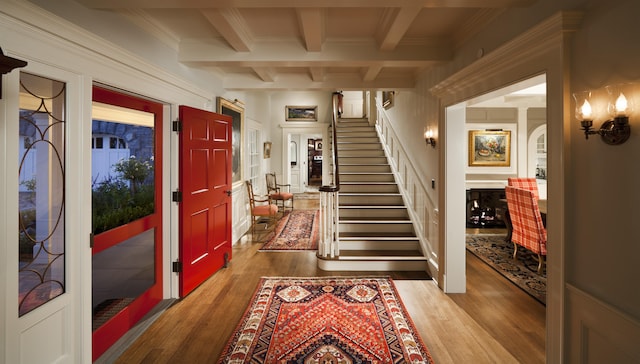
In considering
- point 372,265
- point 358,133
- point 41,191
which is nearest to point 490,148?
point 358,133

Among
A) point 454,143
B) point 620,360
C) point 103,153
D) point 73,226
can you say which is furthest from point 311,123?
point 620,360

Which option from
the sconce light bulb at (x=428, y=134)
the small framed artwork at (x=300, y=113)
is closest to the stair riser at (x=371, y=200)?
the sconce light bulb at (x=428, y=134)

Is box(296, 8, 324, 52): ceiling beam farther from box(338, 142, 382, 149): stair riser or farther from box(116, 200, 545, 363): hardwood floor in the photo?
box(338, 142, 382, 149): stair riser

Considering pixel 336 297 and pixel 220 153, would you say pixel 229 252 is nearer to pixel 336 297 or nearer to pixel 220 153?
pixel 220 153

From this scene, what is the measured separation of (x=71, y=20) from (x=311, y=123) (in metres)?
7.75

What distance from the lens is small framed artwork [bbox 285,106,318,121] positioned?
9.71m

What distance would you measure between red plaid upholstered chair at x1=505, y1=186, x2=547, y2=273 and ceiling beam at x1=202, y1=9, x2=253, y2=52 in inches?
148

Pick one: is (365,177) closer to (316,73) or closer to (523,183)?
(316,73)

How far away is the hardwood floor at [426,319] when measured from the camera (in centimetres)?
246

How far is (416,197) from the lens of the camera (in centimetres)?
468

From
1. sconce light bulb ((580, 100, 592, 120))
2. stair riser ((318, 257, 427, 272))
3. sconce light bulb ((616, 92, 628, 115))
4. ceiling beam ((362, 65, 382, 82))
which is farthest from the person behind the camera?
stair riser ((318, 257, 427, 272))

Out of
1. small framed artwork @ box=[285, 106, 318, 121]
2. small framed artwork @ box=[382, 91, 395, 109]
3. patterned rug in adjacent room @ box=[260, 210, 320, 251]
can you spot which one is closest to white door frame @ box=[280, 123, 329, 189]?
small framed artwork @ box=[285, 106, 318, 121]

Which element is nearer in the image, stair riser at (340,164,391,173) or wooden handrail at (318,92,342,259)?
wooden handrail at (318,92,342,259)

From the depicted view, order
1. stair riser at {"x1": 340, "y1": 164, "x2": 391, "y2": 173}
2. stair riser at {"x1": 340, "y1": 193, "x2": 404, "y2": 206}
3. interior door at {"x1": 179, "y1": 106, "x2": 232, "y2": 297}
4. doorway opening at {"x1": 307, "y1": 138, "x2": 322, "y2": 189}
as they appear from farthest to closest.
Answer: doorway opening at {"x1": 307, "y1": 138, "x2": 322, "y2": 189} → stair riser at {"x1": 340, "y1": 164, "x2": 391, "y2": 173} → stair riser at {"x1": 340, "y1": 193, "x2": 404, "y2": 206} → interior door at {"x1": 179, "y1": 106, "x2": 232, "y2": 297}
